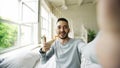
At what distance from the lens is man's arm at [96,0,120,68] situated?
9.7 inches

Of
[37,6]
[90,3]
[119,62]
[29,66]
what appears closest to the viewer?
[119,62]

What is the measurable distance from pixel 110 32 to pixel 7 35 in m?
2.50

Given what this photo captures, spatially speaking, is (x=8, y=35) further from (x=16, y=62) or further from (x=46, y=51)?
(x=46, y=51)

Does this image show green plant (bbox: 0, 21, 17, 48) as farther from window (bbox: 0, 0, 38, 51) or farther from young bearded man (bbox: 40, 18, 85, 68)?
young bearded man (bbox: 40, 18, 85, 68)

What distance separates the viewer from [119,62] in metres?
0.24

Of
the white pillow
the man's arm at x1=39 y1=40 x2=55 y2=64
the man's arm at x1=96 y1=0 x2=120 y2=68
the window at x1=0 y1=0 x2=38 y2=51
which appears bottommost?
Result: the white pillow

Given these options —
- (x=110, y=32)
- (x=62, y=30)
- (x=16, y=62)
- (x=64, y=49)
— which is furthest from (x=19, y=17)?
(x=110, y=32)

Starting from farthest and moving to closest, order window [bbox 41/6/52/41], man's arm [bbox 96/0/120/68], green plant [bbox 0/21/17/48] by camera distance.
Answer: window [bbox 41/6/52/41] → green plant [bbox 0/21/17/48] → man's arm [bbox 96/0/120/68]

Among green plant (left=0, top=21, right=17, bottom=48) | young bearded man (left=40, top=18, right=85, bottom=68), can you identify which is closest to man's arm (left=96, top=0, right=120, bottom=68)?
young bearded man (left=40, top=18, right=85, bottom=68)

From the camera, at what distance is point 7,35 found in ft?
8.43

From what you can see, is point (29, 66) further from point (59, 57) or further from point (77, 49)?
point (77, 49)

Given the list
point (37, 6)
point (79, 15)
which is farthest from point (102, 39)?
point (79, 15)

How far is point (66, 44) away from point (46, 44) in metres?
0.21

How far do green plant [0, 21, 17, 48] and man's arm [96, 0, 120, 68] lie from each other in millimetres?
2251
